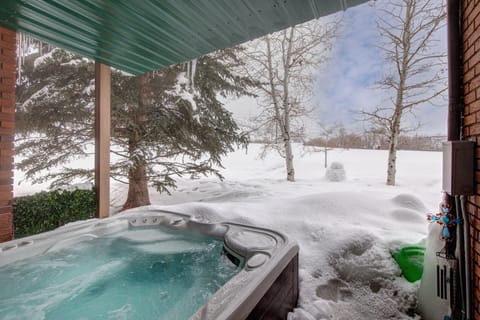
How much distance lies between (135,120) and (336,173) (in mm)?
5729

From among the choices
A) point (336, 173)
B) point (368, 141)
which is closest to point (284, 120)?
point (336, 173)

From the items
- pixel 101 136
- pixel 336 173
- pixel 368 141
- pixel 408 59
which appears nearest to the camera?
pixel 101 136

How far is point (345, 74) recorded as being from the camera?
765 cm

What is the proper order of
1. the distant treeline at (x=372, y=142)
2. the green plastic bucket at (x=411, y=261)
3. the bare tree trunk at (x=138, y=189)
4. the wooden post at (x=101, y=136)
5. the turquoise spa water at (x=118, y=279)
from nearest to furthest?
the turquoise spa water at (x=118, y=279) < the green plastic bucket at (x=411, y=261) < the wooden post at (x=101, y=136) < the bare tree trunk at (x=138, y=189) < the distant treeline at (x=372, y=142)

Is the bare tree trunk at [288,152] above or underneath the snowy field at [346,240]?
above

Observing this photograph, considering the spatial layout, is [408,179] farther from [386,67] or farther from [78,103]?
[78,103]

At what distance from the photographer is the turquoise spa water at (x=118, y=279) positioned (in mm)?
1632

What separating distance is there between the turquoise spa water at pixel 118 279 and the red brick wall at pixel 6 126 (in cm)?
65

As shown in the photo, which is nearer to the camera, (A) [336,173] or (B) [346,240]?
(B) [346,240]

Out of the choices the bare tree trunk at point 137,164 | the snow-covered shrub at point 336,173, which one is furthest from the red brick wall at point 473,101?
the snow-covered shrub at point 336,173

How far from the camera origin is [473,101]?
121 cm

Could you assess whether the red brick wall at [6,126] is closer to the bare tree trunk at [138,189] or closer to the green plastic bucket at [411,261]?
the bare tree trunk at [138,189]

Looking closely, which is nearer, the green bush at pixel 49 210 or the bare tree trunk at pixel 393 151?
the green bush at pixel 49 210

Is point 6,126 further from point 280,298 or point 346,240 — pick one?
point 346,240
